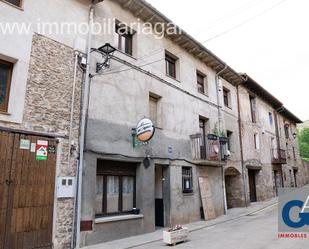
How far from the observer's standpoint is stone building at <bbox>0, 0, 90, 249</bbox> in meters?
6.07

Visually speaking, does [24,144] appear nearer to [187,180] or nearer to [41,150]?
[41,150]

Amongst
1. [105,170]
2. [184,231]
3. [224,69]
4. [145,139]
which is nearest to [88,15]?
[145,139]

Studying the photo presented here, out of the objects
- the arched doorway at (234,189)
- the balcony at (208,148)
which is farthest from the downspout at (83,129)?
the arched doorway at (234,189)

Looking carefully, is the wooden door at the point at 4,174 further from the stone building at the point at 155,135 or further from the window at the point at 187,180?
the window at the point at 187,180

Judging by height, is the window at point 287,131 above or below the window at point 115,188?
above

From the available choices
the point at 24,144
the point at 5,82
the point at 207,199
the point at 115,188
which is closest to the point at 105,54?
the point at 5,82

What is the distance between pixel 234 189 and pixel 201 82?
6.75 meters

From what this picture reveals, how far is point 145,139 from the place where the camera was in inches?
336

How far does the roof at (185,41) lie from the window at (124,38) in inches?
29.7

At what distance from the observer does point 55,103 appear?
7145mm

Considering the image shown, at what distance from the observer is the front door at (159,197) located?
10.3 meters

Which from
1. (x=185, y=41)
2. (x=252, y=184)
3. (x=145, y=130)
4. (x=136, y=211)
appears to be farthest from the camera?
(x=252, y=184)

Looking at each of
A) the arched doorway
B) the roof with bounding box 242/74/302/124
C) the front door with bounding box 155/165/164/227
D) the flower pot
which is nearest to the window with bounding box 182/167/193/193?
the front door with bounding box 155/165/164/227

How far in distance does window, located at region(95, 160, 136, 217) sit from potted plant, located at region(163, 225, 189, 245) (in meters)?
1.96
